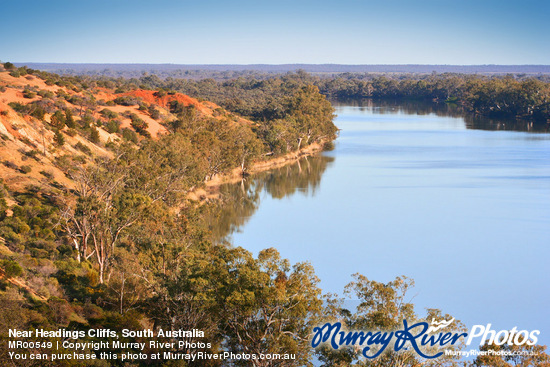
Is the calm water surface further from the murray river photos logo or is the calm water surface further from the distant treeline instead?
the distant treeline

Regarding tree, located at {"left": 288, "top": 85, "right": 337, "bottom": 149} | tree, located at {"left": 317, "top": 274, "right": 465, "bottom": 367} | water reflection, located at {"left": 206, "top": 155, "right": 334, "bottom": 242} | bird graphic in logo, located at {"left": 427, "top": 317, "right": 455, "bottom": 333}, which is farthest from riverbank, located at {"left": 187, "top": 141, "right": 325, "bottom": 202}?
bird graphic in logo, located at {"left": 427, "top": 317, "right": 455, "bottom": 333}

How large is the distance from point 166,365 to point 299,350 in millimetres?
4142

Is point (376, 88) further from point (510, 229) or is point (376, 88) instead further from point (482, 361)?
point (482, 361)

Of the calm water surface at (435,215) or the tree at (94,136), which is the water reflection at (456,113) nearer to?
the calm water surface at (435,215)

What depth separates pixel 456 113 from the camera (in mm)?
129625

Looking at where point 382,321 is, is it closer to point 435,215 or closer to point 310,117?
point 435,215

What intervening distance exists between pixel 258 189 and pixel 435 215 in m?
17.4

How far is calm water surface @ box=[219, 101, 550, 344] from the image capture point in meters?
29.1

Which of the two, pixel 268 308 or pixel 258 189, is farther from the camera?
pixel 258 189

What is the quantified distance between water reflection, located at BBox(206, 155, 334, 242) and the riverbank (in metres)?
0.75

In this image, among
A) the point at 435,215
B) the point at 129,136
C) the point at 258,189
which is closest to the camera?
the point at 435,215

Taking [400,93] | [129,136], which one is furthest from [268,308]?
[400,93]

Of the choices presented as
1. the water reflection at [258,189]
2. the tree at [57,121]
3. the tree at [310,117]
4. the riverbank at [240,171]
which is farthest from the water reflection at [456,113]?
the tree at [57,121]

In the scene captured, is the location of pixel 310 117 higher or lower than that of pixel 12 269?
higher
